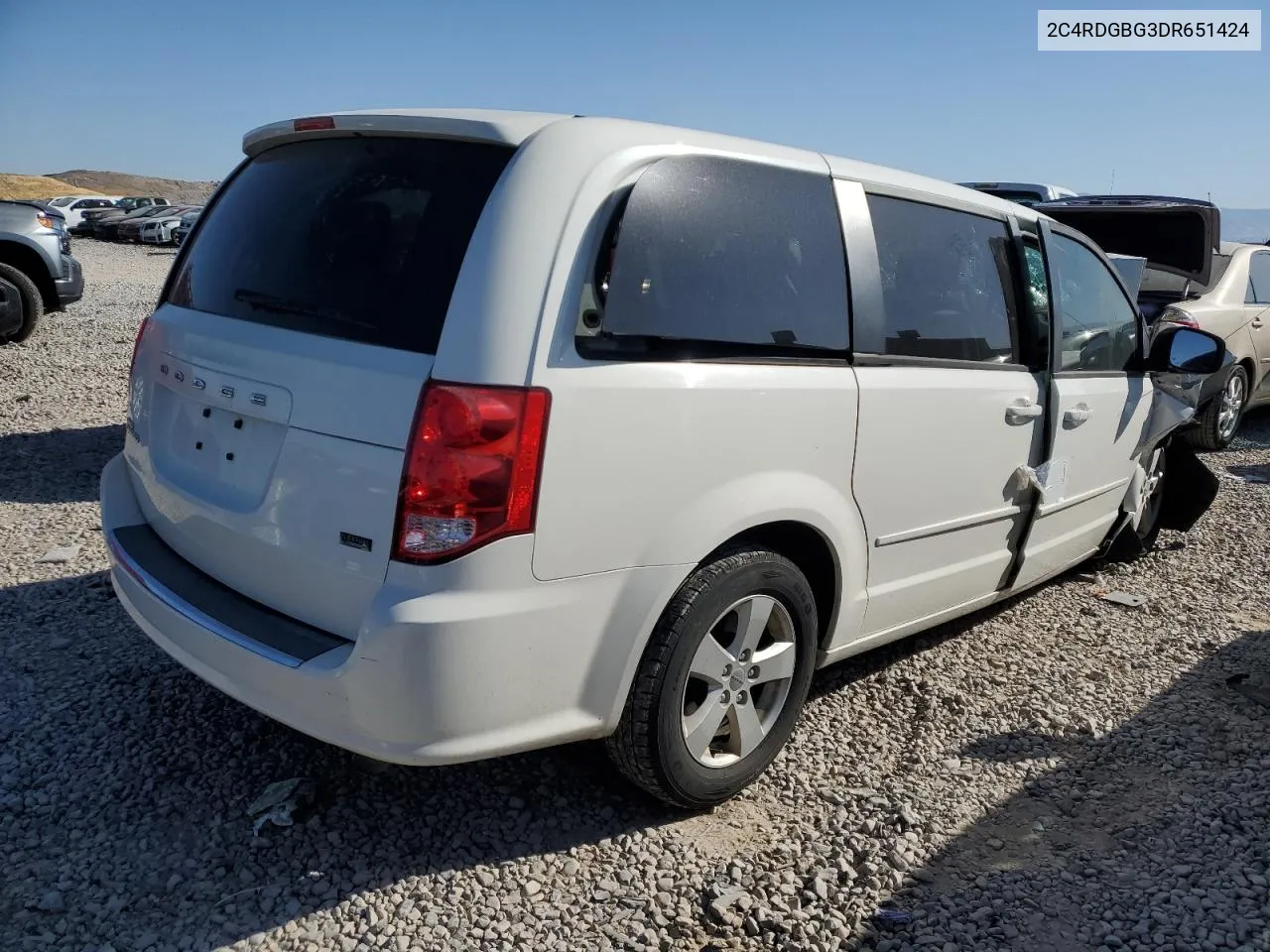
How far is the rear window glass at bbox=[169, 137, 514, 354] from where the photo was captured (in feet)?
7.79

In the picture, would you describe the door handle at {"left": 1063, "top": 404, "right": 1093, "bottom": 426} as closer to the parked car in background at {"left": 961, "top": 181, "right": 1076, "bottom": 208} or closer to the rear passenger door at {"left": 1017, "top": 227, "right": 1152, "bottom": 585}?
the rear passenger door at {"left": 1017, "top": 227, "right": 1152, "bottom": 585}

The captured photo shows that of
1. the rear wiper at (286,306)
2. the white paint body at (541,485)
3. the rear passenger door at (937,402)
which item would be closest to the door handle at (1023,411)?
the rear passenger door at (937,402)

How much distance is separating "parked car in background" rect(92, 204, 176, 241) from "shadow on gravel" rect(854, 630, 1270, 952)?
123ft

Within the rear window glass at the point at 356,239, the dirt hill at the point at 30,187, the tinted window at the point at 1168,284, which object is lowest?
the tinted window at the point at 1168,284

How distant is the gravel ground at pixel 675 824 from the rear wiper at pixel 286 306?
137 centimetres

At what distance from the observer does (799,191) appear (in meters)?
2.95

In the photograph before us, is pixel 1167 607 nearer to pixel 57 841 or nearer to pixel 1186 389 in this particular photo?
pixel 1186 389

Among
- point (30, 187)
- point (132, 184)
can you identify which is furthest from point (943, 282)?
point (132, 184)

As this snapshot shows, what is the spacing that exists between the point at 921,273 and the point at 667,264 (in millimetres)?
1200

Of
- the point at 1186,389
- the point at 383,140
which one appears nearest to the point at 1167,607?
the point at 1186,389

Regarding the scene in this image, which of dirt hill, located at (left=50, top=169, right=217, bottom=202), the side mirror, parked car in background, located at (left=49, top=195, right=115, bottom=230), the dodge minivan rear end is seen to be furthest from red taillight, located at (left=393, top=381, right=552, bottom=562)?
dirt hill, located at (left=50, top=169, right=217, bottom=202)

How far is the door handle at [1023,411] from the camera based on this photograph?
11.8 ft

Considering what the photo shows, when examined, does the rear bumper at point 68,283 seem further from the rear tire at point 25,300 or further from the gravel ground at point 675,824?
the gravel ground at point 675,824

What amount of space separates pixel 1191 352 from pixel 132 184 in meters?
99.6
